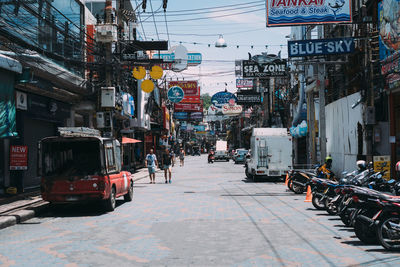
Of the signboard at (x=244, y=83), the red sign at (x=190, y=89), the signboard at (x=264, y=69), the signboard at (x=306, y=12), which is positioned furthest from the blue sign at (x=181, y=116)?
the signboard at (x=306, y=12)

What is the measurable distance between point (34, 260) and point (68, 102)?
19.1m

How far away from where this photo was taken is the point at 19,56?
17.2m

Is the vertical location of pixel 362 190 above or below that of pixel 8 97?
below

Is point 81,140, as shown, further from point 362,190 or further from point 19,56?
point 362,190

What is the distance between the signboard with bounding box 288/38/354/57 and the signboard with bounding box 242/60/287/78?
9544 millimetres

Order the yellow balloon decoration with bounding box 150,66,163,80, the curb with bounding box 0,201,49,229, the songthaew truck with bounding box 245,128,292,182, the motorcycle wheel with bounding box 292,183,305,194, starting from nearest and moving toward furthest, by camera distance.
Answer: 1. the curb with bounding box 0,201,49,229
2. the motorcycle wheel with bounding box 292,183,305,194
3. the yellow balloon decoration with bounding box 150,66,163,80
4. the songthaew truck with bounding box 245,128,292,182

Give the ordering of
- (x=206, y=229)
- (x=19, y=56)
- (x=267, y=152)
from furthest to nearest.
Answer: (x=267, y=152)
(x=19, y=56)
(x=206, y=229)

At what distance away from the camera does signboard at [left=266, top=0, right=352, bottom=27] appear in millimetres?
23906

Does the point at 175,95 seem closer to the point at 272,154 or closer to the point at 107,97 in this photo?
the point at 272,154

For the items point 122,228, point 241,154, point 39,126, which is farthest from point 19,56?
point 241,154

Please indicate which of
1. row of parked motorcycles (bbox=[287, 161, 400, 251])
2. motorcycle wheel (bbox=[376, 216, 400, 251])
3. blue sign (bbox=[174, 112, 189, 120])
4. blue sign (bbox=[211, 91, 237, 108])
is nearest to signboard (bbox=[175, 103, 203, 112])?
blue sign (bbox=[174, 112, 189, 120])

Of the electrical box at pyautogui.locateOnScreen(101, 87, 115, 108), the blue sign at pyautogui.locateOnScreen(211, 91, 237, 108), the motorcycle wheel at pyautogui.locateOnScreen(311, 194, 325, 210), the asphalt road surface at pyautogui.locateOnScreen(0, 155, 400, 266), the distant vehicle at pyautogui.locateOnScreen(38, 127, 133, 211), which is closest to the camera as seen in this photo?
the asphalt road surface at pyautogui.locateOnScreen(0, 155, 400, 266)

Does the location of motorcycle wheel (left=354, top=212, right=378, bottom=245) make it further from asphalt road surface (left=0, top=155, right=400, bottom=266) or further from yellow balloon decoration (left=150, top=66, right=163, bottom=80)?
yellow balloon decoration (left=150, top=66, right=163, bottom=80)

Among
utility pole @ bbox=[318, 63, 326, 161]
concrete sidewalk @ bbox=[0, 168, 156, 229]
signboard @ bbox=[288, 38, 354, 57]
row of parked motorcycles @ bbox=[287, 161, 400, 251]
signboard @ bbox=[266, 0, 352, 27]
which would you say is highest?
signboard @ bbox=[266, 0, 352, 27]
